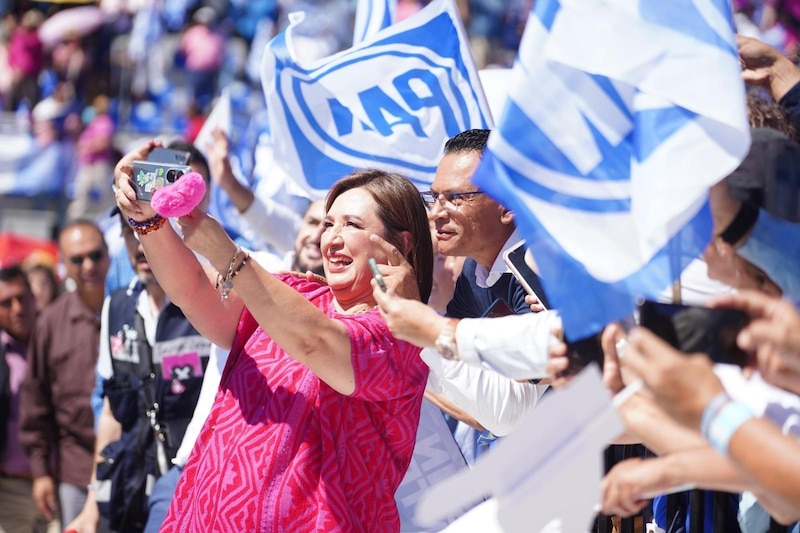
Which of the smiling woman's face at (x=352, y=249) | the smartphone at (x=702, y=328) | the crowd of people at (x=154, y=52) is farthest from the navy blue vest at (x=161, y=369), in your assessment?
the crowd of people at (x=154, y=52)

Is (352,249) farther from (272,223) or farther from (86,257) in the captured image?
(86,257)

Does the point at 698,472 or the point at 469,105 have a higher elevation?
the point at 698,472

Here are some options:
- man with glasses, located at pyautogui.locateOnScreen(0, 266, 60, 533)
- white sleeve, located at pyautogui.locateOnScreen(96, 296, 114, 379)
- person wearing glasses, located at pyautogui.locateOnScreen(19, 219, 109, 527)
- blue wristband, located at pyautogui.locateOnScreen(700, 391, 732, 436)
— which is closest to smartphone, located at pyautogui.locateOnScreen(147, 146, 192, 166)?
white sleeve, located at pyautogui.locateOnScreen(96, 296, 114, 379)

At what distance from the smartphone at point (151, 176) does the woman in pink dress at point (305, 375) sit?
0.11 ft

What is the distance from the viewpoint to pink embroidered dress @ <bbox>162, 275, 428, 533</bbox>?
9.30ft

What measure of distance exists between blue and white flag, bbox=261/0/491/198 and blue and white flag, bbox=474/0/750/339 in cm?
213

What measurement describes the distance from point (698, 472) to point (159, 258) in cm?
162

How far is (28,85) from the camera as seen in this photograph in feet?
52.3

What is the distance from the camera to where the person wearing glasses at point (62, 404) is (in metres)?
5.90

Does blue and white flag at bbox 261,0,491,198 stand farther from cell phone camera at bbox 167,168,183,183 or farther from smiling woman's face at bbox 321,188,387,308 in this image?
cell phone camera at bbox 167,168,183,183

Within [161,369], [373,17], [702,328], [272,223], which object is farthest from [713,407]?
[272,223]

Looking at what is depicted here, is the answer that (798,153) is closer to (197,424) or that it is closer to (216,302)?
(216,302)

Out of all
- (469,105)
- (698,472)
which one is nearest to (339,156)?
(469,105)

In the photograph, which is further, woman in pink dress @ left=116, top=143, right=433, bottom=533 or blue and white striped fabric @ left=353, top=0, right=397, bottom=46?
blue and white striped fabric @ left=353, top=0, right=397, bottom=46
